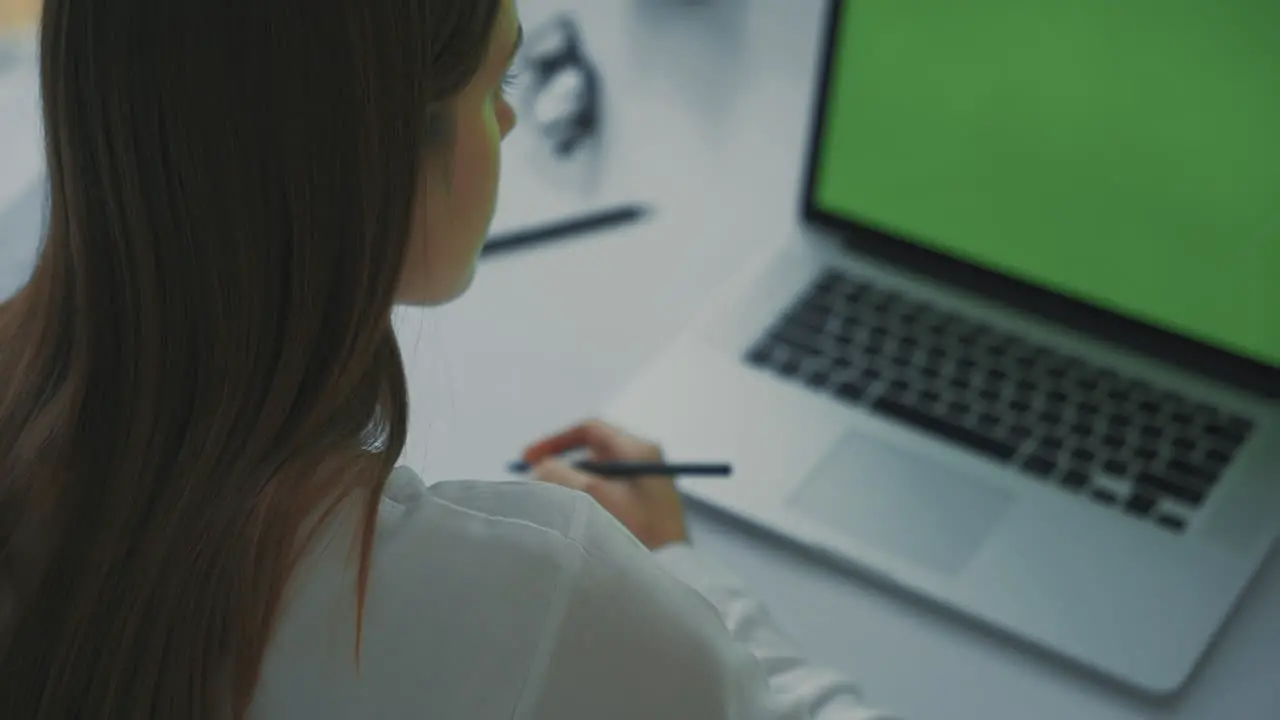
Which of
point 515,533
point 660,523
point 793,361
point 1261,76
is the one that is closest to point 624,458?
point 660,523

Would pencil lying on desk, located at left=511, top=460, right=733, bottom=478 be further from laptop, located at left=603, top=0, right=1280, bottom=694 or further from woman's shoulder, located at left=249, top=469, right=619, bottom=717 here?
woman's shoulder, located at left=249, top=469, right=619, bottom=717

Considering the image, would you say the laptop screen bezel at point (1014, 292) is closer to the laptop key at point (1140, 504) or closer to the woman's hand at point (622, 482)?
the laptop key at point (1140, 504)

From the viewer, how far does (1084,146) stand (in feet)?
3.19

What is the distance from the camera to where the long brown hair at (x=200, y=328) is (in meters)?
0.50

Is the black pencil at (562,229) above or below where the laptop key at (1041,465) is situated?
above

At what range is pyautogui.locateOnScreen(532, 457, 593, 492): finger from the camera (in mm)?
898

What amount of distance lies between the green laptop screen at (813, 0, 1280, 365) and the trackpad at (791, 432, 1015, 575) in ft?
0.58

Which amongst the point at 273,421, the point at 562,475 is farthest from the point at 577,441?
the point at 273,421

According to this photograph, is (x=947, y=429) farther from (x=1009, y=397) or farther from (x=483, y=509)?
(x=483, y=509)

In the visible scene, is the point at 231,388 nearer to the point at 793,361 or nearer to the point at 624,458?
the point at 624,458

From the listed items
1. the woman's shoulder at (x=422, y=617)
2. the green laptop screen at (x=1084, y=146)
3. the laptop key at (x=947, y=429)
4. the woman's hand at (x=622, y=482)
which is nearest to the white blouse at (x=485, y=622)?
the woman's shoulder at (x=422, y=617)

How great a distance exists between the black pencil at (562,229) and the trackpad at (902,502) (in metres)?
0.28

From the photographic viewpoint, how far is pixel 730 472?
0.92 meters

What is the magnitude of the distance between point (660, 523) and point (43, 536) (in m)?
0.38
